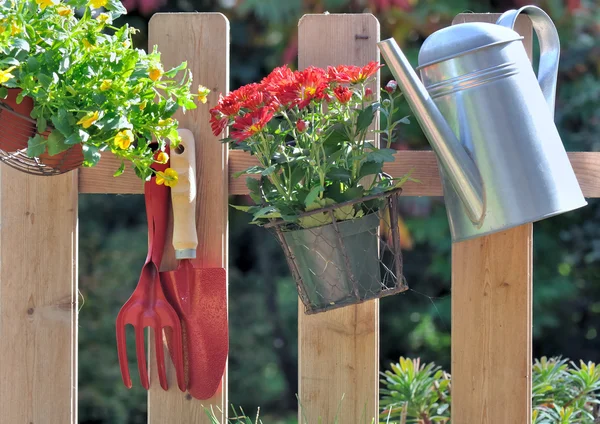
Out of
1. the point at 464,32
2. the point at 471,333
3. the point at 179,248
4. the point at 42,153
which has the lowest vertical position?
the point at 471,333

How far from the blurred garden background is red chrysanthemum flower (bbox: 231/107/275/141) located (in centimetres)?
170

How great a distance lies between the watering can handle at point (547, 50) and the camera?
1526mm

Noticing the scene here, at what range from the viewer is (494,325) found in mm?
1627

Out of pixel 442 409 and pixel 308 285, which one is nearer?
pixel 308 285

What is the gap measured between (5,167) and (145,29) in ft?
4.62

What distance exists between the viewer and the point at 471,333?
1631 mm

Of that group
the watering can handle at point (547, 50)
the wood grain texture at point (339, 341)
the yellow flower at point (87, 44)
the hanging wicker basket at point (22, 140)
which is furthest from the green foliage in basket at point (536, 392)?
the yellow flower at point (87, 44)

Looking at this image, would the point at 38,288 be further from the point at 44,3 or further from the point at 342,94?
the point at 342,94

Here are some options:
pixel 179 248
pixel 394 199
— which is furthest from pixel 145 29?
pixel 394 199

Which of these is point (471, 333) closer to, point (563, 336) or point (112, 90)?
point (112, 90)

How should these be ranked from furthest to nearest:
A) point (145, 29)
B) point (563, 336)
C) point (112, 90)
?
point (563, 336), point (145, 29), point (112, 90)

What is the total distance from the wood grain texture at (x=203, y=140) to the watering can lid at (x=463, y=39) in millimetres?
434

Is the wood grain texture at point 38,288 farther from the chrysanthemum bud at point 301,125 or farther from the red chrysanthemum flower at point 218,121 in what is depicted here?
the chrysanthemum bud at point 301,125

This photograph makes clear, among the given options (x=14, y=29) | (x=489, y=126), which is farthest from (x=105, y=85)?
(x=489, y=126)
